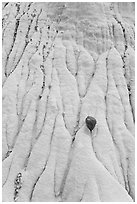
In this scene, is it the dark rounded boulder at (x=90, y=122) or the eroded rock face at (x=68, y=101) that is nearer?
the eroded rock face at (x=68, y=101)

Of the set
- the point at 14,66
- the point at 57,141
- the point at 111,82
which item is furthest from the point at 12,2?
the point at 57,141

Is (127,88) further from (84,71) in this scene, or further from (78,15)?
(78,15)

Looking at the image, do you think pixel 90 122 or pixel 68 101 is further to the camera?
pixel 68 101

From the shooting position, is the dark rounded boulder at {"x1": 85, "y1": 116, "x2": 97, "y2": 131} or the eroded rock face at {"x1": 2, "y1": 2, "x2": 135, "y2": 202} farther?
the dark rounded boulder at {"x1": 85, "y1": 116, "x2": 97, "y2": 131}
